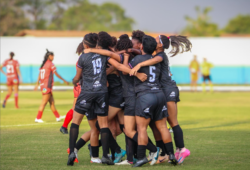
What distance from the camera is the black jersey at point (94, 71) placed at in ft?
21.9

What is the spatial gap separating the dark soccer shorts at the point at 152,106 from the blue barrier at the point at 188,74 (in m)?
30.4

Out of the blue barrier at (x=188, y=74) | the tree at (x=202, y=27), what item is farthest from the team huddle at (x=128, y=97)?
the tree at (x=202, y=27)

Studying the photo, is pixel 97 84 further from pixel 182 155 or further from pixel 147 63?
pixel 182 155

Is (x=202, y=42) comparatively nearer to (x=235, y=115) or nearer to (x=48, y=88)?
(x=235, y=115)

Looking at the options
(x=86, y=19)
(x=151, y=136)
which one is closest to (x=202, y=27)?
(x=86, y=19)

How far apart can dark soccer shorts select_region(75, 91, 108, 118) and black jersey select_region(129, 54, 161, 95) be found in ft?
1.92

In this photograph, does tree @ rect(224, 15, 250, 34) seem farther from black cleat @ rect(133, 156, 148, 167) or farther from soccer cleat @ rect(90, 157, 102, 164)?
black cleat @ rect(133, 156, 148, 167)

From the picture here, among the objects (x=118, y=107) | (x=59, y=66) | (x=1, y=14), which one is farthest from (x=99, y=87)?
(x=1, y=14)

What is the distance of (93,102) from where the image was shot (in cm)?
677

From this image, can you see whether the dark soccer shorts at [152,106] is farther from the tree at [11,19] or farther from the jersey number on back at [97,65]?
the tree at [11,19]

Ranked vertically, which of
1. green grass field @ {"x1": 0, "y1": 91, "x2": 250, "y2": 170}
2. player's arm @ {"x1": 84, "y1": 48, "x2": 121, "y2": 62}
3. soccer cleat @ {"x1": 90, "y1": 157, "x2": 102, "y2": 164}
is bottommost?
green grass field @ {"x1": 0, "y1": 91, "x2": 250, "y2": 170}

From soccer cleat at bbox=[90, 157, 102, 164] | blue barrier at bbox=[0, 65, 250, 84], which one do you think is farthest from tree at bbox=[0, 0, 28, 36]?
soccer cleat at bbox=[90, 157, 102, 164]

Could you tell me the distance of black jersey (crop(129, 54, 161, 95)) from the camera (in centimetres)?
655

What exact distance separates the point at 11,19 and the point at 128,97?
59.1 metres
